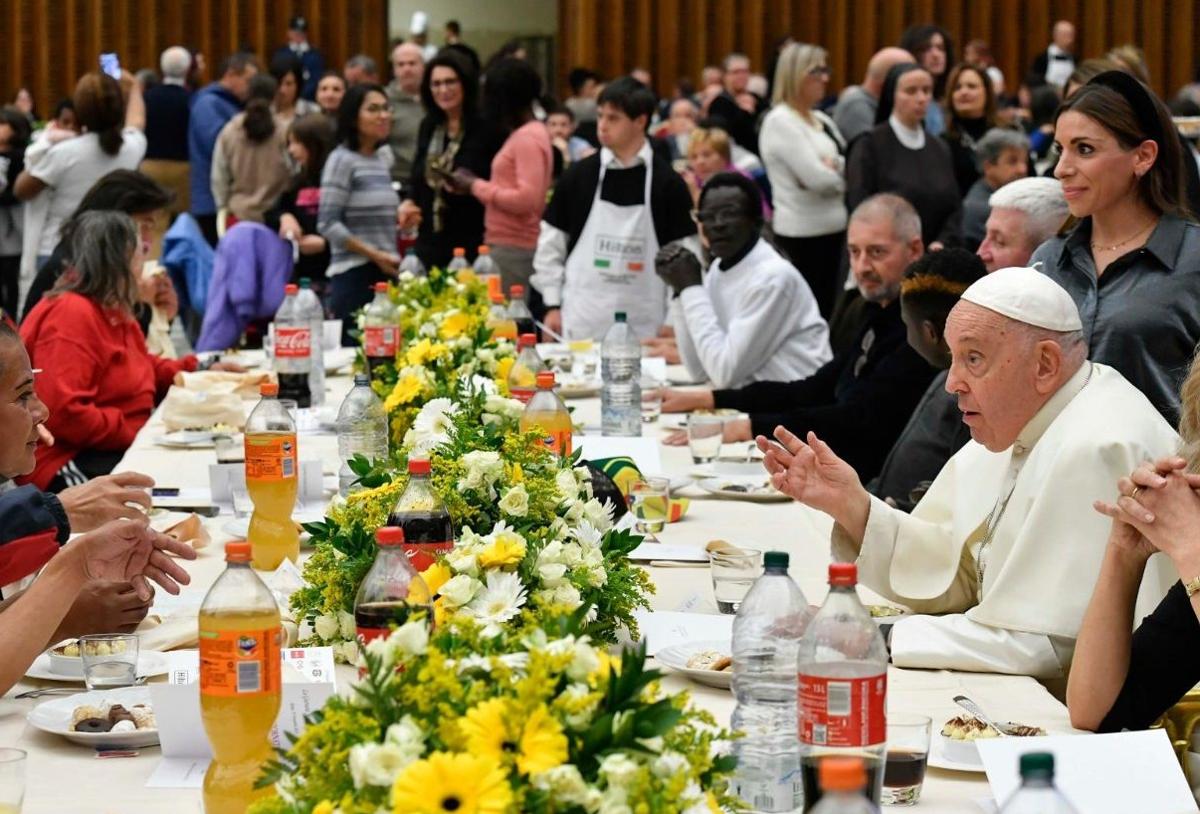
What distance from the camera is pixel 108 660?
7.51 ft

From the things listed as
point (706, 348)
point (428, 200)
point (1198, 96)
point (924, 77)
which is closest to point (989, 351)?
point (706, 348)

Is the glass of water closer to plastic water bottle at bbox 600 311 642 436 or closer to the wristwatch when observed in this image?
the wristwatch

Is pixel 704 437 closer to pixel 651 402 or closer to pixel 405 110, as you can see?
pixel 651 402

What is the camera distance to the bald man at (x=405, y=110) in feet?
30.7

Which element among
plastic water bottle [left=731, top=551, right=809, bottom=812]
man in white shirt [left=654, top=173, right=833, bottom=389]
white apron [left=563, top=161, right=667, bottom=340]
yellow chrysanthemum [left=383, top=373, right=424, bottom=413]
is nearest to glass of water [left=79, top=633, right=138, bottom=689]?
plastic water bottle [left=731, top=551, right=809, bottom=812]

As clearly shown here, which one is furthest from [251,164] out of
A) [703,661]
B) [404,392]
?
[703,661]

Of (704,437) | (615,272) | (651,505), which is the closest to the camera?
(651,505)

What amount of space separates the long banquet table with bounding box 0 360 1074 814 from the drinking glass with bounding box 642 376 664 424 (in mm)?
1015

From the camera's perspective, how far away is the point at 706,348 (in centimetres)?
536

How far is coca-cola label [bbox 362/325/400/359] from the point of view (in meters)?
4.71

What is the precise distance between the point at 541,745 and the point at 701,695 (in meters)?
1.00

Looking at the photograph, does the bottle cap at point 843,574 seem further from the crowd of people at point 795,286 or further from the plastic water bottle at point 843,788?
the crowd of people at point 795,286

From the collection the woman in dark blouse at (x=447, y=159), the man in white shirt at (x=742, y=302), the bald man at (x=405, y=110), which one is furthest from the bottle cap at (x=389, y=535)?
the bald man at (x=405, y=110)

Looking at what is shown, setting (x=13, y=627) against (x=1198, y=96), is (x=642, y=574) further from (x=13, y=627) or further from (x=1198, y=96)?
(x=1198, y=96)
